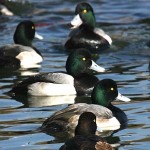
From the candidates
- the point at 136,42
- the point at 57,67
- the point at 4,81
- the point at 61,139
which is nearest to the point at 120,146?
the point at 61,139

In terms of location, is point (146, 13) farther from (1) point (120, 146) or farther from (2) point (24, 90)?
(1) point (120, 146)

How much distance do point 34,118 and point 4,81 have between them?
3643 mm

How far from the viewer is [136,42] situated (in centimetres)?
2225

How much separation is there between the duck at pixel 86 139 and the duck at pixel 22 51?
7.62 meters

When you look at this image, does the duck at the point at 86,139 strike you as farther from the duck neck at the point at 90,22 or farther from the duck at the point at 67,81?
the duck neck at the point at 90,22

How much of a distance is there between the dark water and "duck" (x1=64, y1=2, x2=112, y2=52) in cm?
28

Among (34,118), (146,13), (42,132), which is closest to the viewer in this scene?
(42,132)

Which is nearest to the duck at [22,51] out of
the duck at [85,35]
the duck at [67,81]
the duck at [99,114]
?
the duck at [85,35]

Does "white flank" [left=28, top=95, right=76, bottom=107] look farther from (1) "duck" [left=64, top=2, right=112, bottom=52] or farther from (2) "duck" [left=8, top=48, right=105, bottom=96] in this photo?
(1) "duck" [left=64, top=2, right=112, bottom=52]

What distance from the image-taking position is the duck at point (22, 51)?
19.5m

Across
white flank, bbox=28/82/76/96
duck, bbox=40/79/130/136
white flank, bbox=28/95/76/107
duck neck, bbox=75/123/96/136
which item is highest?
duck neck, bbox=75/123/96/136

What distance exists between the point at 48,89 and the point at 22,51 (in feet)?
12.0

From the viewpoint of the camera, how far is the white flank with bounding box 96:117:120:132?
44.8 feet

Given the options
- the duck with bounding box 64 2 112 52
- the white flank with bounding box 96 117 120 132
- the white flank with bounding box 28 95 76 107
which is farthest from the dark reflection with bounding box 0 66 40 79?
the white flank with bounding box 96 117 120 132
